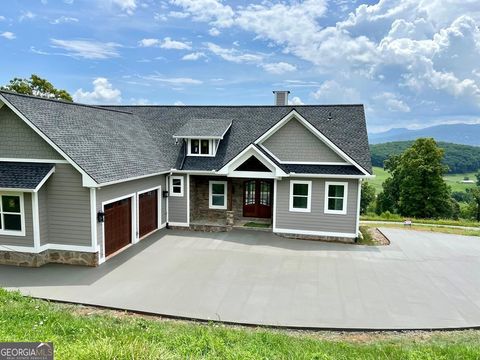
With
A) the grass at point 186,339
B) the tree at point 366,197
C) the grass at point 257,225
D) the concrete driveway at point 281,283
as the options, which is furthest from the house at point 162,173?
the tree at point 366,197

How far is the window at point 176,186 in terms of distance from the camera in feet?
56.1

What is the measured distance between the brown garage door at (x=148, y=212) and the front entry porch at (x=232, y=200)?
2.01 m

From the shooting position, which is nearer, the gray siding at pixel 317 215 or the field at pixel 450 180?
the gray siding at pixel 317 215

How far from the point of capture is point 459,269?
12.2m

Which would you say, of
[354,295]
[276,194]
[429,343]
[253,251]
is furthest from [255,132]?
[429,343]

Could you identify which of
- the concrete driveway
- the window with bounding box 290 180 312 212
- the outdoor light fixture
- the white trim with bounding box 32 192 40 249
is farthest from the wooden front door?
the white trim with bounding box 32 192 40 249

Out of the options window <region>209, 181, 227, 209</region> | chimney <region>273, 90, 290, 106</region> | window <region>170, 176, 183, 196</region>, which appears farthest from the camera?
chimney <region>273, 90, 290, 106</region>

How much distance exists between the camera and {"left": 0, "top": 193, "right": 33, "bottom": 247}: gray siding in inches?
434

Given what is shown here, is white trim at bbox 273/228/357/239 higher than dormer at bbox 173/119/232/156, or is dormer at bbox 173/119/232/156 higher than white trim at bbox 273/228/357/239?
dormer at bbox 173/119/232/156

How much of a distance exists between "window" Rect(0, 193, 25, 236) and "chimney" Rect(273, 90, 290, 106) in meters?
14.8

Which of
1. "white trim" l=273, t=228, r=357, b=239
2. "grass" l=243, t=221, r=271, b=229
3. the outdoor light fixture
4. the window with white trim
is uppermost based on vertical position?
the window with white trim

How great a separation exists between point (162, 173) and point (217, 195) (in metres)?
3.35

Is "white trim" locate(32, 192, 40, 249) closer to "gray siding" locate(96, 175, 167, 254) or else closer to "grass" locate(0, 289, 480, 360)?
"gray siding" locate(96, 175, 167, 254)

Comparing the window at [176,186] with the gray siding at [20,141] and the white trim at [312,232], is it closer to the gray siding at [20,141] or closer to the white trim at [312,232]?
the white trim at [312,232]
